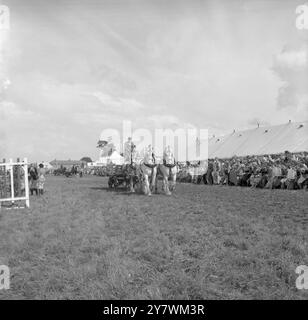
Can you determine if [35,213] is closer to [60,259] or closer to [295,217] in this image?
[60,259]

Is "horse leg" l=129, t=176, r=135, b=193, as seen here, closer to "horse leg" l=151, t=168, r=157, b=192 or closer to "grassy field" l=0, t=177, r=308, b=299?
"horse leg" l=151, t=168, r=157, b=192

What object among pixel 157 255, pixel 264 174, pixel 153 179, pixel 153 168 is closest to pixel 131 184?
pixel 153 179

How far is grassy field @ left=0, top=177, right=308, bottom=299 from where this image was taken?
4434 millimetres

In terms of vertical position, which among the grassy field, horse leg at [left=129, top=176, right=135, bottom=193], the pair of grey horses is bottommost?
the grassy field

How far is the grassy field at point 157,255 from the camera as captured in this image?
443 cm

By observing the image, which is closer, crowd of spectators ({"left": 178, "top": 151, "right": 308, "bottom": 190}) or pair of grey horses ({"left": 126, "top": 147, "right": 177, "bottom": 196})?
pair of grey horses ({"left": 126, "top": 147, "right": 177, "bottom": 196})

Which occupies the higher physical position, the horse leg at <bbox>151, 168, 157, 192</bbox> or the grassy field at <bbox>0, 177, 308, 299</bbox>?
the horse leg at <bbox>151, 168, 157, 192</bbox>

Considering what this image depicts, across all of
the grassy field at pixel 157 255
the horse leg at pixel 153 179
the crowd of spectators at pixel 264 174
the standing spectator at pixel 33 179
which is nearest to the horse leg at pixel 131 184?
the horse leg at pixel 153 179

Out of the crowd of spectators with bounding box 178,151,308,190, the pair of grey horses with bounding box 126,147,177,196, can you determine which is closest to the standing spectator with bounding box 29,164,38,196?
the pair of grey horses with bounding box 126,147,177,196

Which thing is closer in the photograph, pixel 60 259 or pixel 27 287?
pixel 27 287

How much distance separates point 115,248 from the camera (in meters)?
6.26

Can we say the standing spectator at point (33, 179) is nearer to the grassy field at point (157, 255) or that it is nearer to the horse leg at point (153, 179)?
the horse leg at point (153, 179)
